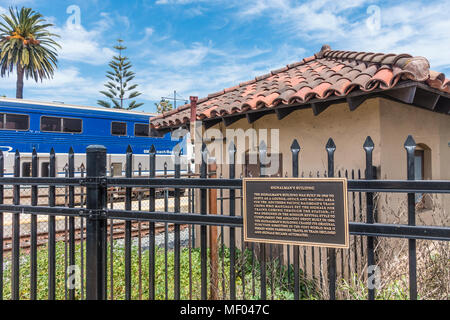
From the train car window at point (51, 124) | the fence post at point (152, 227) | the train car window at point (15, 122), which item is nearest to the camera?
the fence post at point (152, 227)

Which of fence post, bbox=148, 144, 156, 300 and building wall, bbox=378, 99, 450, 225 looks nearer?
fence post, bbox=148, 144, 156, 300

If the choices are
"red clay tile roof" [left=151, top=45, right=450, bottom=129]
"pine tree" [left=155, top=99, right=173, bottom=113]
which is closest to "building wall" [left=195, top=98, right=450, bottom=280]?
"red clay tile roof" [left=151, top=45, right=450, bottom=129]

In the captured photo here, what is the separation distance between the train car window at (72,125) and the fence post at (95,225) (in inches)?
457

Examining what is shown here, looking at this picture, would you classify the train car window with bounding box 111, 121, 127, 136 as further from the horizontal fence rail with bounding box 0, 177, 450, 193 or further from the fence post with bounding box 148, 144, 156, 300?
the fence post with bounding box 148, 144, 156, 300

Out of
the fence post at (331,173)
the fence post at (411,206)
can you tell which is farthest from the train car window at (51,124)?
the fence post at (411,206)

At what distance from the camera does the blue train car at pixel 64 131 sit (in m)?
11.5

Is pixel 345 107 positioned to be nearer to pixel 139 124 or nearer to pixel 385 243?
pixel 385 243

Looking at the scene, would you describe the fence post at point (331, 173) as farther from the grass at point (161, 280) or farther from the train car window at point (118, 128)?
the train car window at point (118, 128)

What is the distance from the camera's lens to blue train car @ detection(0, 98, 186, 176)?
1150 cm

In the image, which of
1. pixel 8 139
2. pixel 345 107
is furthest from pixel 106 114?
pixel 345 107

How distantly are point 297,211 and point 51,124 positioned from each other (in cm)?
1271

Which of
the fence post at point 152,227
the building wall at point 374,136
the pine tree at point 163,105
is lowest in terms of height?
the fence post at point 152,227

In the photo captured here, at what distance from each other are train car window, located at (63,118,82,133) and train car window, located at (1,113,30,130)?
1327 mm

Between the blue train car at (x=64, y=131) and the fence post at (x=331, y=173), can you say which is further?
the blue train car at (x=64, y=131)
